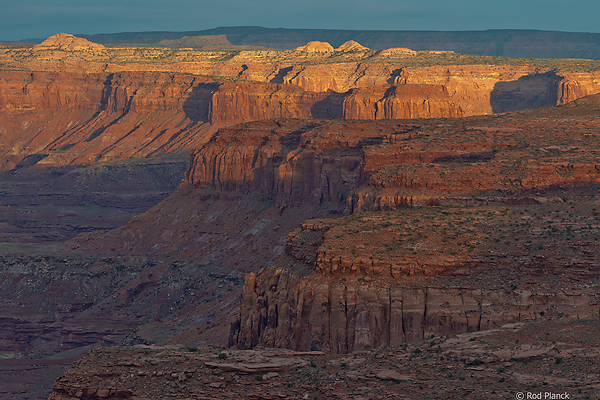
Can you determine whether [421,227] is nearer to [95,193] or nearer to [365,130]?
[365,130]

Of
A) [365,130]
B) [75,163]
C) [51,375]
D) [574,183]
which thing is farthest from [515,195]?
[75,163]

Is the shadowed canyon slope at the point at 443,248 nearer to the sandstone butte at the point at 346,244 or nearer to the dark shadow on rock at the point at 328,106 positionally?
the sandstone butte at the point at 346,244

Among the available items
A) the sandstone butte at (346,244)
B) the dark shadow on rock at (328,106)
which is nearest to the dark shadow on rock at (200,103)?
the dark shadow on rock at (328,106)

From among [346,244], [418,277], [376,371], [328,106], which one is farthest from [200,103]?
[376,371]

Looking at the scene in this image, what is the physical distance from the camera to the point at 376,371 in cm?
3344

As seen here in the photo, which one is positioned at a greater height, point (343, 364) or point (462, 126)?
point (462, 126)

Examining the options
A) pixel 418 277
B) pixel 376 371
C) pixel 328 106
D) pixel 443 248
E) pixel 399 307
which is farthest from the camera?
pixel 328 106

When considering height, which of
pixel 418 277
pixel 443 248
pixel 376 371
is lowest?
pixel 376 371

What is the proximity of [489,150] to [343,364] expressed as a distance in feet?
143

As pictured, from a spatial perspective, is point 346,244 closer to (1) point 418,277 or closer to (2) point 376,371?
(1) point 418,277

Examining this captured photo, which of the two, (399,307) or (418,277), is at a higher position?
(418,277)

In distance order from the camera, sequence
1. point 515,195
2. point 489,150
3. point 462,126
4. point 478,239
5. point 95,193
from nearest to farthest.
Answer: point 478,239 → point 515,195 → point 489,150 → point 462,126 → point 95,193

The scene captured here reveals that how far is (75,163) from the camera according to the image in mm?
183125

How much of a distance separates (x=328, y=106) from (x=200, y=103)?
3308 centimetres
